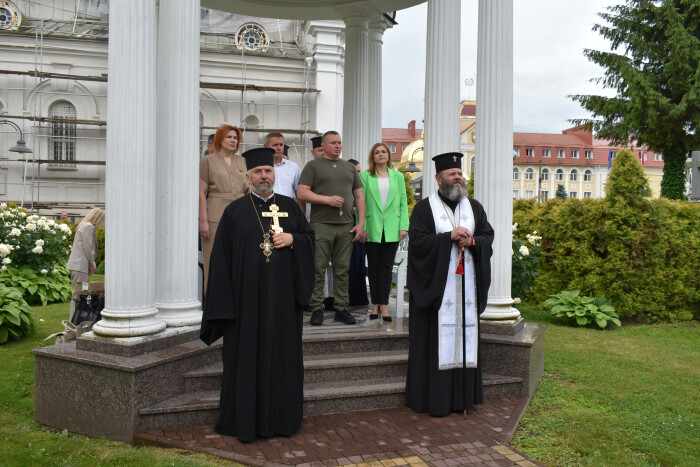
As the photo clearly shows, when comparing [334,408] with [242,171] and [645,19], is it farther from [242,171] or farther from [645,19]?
[645,19]

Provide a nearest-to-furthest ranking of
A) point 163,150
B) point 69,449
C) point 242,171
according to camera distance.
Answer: point 69,449 < point 163,150 < point 242,171

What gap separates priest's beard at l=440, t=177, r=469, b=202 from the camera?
561 cm

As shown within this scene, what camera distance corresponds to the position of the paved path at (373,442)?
4.48 metres

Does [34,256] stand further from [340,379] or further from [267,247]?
[267,247]

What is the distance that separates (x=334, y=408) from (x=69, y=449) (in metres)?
2.19

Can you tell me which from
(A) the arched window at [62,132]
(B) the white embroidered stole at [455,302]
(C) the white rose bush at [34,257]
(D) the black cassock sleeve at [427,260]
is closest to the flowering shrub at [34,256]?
(C) the white rose bush at [34,257]

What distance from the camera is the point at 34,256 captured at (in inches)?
451

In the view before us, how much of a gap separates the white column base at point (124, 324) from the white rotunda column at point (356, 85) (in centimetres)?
542

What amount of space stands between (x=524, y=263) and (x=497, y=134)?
5031 millimetres

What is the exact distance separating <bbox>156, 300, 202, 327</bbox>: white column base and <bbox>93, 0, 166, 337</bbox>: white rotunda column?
0.38 meters

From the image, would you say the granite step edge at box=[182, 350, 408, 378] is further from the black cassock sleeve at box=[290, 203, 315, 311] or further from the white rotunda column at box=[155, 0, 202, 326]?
the black cassock sleeve at box=[290, 203, 315, 311]

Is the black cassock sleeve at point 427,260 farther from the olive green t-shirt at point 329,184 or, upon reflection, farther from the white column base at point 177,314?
the white column base at point 177,314

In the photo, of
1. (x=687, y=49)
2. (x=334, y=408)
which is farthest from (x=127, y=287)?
(x=687, y=49)

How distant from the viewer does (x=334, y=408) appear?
5.45 m
